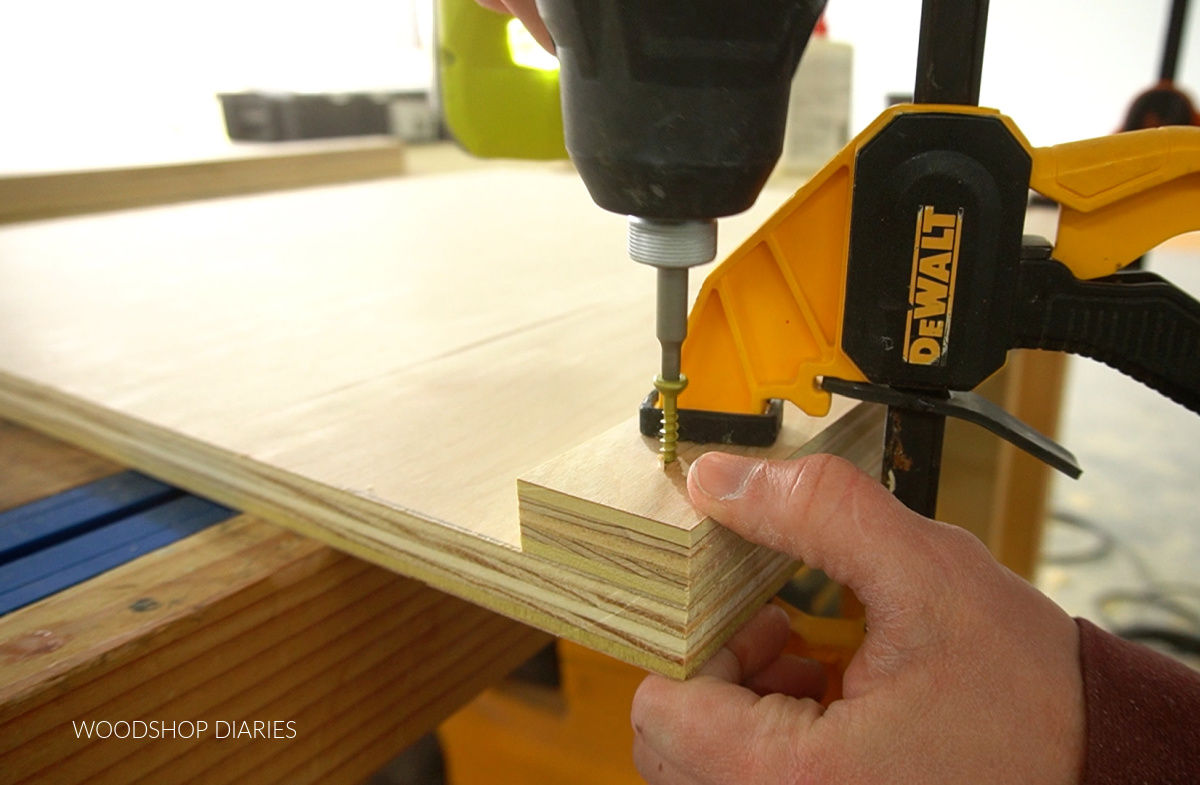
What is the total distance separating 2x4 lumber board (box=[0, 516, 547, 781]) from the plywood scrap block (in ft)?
0.52

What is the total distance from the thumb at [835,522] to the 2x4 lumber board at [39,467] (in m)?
0.47

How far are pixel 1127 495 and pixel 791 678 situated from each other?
7.16 feet

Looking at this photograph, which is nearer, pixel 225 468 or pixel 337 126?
pixel 225 468

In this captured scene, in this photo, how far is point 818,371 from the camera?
0.42 m

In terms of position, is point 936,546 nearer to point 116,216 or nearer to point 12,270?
point 12,270

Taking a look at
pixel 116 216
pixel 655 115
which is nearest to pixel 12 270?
pixel 116 216

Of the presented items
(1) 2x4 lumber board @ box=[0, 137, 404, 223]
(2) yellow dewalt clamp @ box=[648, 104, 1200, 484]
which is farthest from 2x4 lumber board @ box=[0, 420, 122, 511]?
(1) 2x4 lumber board @ box=[0, 137, 404, 223]

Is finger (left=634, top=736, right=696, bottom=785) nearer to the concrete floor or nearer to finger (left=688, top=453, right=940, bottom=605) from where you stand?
finger (left=688, top=453, right=940, bottom=605)

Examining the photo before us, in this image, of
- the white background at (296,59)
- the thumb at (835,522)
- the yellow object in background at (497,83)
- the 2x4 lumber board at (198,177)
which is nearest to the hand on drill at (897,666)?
the thumb at (835,522)

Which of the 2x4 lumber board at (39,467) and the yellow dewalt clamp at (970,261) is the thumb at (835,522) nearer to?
the yellow dewalt clamp at (970,261)

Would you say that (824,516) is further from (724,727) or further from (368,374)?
(368,374)

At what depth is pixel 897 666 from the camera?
372 mm

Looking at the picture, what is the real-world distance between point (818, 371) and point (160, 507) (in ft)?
1.43

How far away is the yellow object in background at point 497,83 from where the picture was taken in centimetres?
104
